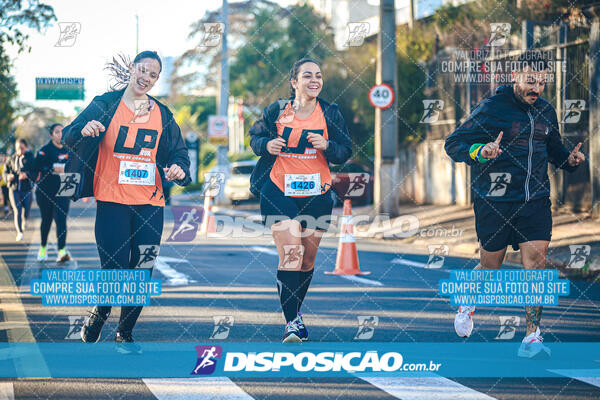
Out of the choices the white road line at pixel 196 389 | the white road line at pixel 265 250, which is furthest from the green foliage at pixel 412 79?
the white road line at pixel 196 389

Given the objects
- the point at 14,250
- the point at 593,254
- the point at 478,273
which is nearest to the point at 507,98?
the point at 478,273

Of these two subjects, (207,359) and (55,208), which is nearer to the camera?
(207,359)

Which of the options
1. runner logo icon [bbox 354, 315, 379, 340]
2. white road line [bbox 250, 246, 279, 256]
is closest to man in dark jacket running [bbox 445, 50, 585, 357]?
runner logo icon [bbox 354, 315, 379, 340]

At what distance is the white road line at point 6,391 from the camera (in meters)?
4.91

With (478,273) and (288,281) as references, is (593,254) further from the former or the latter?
(288,281)

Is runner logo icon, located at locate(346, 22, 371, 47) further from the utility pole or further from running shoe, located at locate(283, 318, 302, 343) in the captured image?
the utility pole

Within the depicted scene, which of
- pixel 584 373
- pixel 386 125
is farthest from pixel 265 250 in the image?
pixel 584 373

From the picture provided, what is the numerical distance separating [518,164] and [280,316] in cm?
292

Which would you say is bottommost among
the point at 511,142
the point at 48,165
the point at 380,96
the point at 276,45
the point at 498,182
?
the point at 498,182

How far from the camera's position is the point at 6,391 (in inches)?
199

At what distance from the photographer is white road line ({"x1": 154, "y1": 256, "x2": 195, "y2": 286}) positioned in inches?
410

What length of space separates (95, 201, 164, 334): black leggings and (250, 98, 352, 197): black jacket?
2.69ft

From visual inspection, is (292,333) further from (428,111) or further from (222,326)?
(428,111)

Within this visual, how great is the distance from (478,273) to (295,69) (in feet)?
6.52
